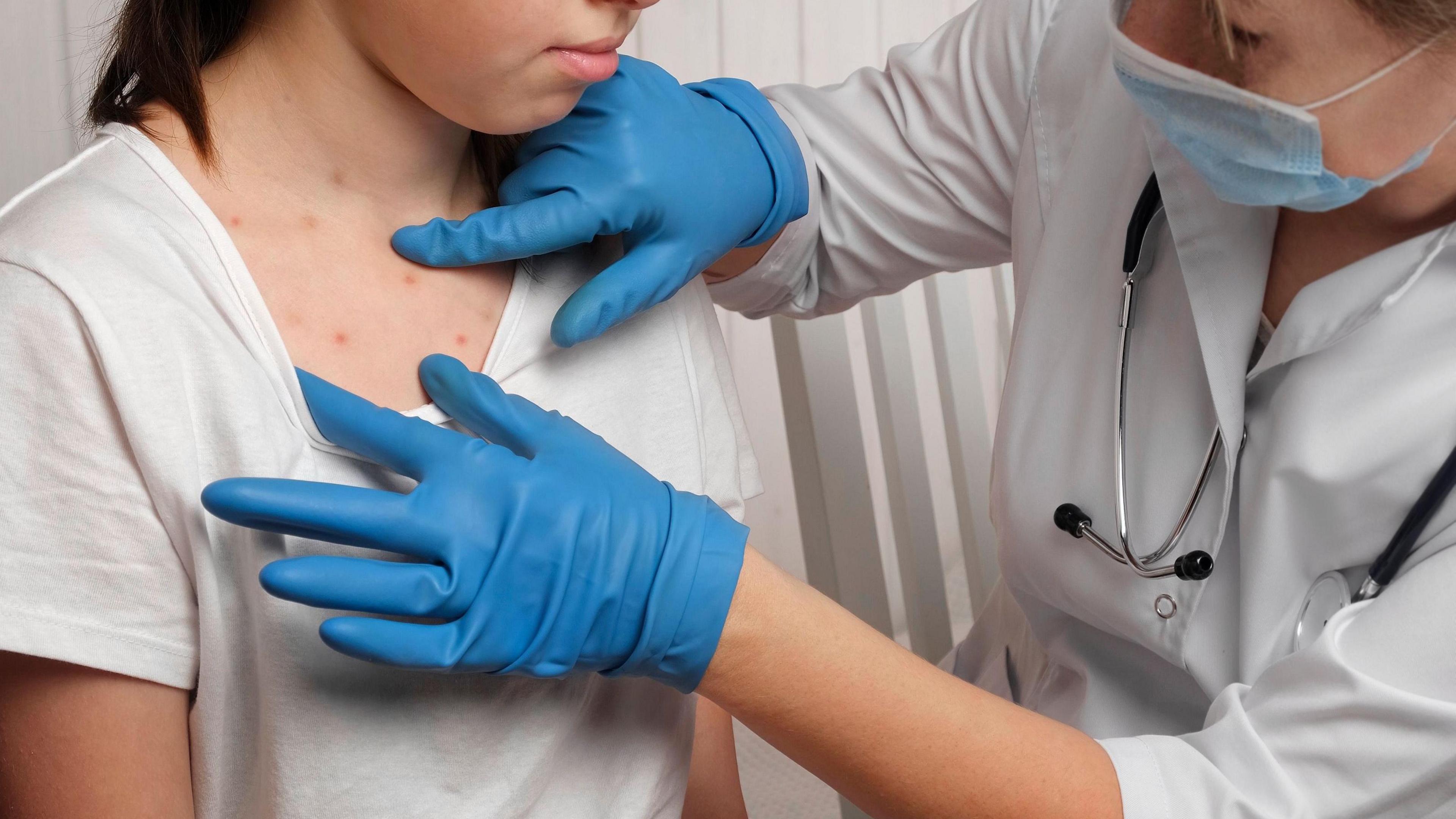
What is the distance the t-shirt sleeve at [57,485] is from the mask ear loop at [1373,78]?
90 centimetres

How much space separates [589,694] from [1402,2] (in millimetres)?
838

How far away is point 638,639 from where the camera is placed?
88 centimetres

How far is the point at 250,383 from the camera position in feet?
2.68

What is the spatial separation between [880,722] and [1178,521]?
36 centimetres

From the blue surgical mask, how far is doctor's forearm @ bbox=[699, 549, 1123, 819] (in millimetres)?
492

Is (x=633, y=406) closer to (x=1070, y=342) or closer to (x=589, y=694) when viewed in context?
(x=589, y=694)

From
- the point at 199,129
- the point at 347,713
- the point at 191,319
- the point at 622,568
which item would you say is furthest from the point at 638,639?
the point at 199,129

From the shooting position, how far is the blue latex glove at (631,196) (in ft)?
3.22

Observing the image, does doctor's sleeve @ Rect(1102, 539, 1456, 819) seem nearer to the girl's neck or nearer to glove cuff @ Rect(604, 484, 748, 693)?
glove cuff @ Rect(604, 484, 748, 693)

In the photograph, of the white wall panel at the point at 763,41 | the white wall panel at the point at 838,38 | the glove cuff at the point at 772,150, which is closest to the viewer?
the glove cuff at the point at 772,150

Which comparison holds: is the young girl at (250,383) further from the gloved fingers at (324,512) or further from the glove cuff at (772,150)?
the glove cuff at (772,150)

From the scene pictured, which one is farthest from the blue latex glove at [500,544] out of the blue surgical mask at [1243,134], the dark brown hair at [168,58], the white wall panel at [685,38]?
the white wall panel at [685,38]

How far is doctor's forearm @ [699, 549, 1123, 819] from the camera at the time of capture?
92cm

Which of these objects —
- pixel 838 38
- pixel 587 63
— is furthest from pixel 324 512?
pixel 838 38
